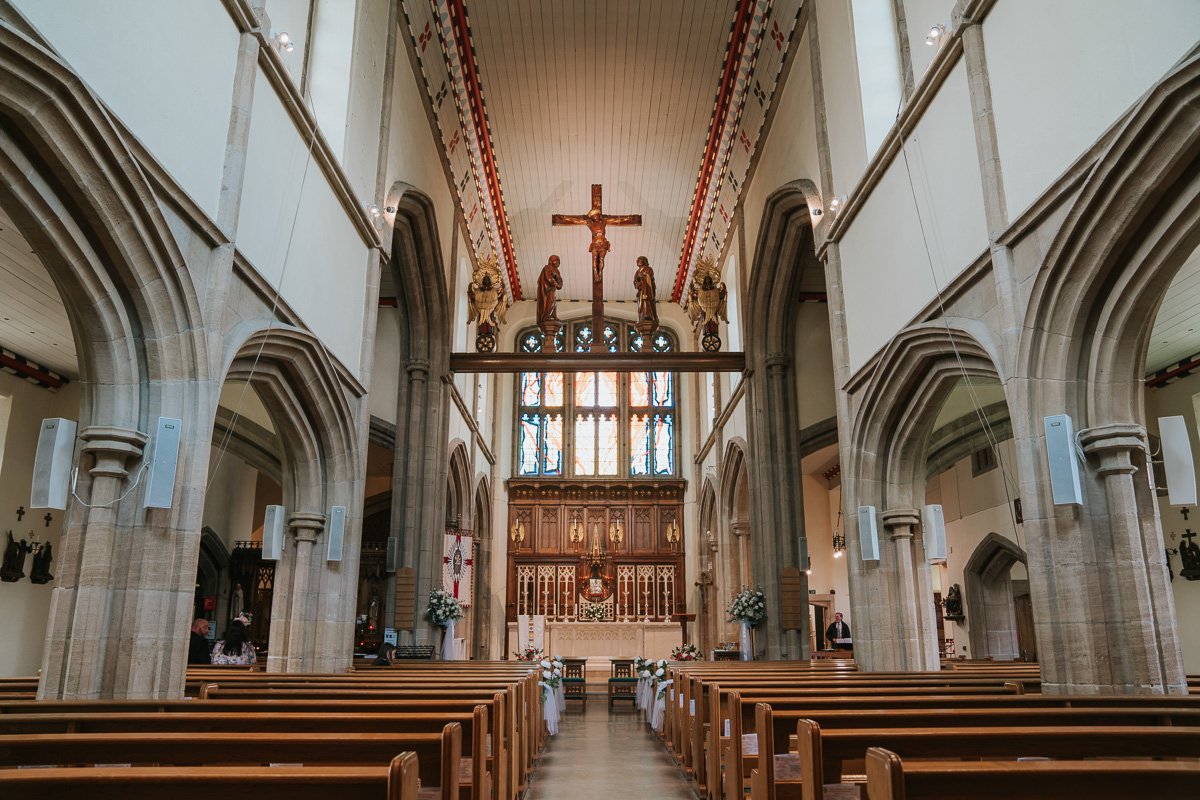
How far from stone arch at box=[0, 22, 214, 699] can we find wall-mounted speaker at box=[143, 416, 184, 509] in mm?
84

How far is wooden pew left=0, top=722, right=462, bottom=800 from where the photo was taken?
2379 mm

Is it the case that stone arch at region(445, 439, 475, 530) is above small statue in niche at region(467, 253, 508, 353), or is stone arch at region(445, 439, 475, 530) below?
below

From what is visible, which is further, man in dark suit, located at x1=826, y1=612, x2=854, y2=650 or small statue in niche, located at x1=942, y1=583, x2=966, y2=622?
man in dark suit, located at x1=826, y1=612, x2=854, y2=650

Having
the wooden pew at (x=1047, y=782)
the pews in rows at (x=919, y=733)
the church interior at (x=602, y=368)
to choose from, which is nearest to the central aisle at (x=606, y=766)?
the church interior at (x=602, y=368)

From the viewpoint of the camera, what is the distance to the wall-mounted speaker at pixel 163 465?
5.13 meters

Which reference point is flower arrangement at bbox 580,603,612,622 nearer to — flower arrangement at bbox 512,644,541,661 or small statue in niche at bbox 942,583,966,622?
flower arrangement at bbox 512,644,541,661

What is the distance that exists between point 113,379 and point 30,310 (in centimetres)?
535

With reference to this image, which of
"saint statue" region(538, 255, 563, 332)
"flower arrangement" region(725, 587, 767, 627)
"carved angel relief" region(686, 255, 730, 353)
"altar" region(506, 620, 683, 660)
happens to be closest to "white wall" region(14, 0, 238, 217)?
"saint statue" region(538, 255, 563, 332)

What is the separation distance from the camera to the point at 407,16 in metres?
10.9

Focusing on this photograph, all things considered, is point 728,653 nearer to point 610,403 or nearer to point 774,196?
point 774,196

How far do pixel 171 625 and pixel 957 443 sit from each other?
10.0 m

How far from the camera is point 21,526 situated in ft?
35.6

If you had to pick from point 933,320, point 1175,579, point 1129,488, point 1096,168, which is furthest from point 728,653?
point 1096,168

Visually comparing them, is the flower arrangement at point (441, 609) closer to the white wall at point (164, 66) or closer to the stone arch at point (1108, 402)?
the white wall at point (164, 66)
